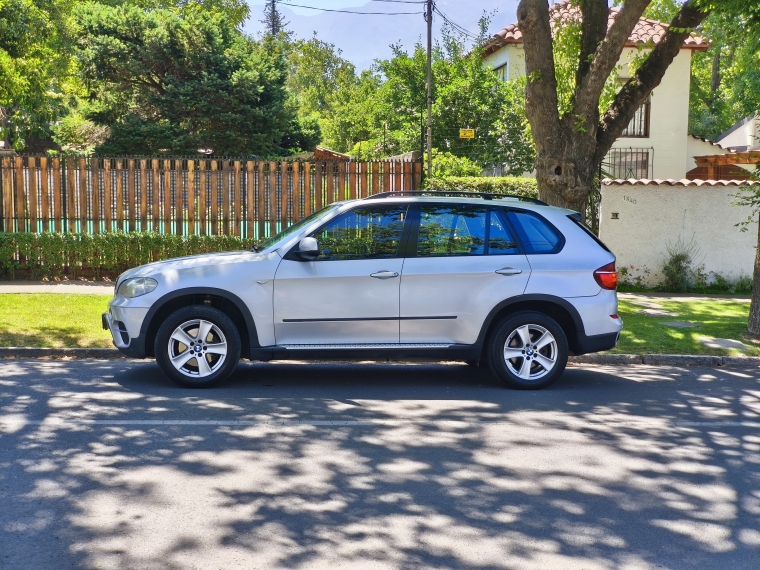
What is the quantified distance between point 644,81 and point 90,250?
942cm

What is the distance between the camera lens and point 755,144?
92.0 feet

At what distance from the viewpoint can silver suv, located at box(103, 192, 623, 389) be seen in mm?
8164

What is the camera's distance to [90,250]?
15.4 m

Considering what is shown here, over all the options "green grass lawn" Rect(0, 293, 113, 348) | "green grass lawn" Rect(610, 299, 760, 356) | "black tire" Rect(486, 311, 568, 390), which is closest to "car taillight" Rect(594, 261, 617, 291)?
"black tire" Rect(486, 311, 568, 390)

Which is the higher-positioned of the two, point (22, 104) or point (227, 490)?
point (22, 104)

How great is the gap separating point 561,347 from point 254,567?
4.89 m

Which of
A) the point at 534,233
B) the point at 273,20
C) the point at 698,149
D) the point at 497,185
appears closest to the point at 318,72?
the point at 273,20

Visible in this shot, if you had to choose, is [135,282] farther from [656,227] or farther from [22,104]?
[656,227]

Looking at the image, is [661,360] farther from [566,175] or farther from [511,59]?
[511,59]

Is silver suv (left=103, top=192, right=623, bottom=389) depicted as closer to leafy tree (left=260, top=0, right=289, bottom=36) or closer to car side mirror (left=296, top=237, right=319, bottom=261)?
car side mirror (left=296, top=237, right=319, bottom=261)

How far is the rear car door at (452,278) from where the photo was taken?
828 centimetres

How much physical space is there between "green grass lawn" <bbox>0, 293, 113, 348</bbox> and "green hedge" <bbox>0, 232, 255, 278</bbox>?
2003mm

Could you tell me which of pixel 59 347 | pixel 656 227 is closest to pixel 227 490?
pixel 59 347

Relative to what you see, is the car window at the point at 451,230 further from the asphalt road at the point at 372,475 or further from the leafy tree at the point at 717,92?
the leafy tree at the point at 717,92
